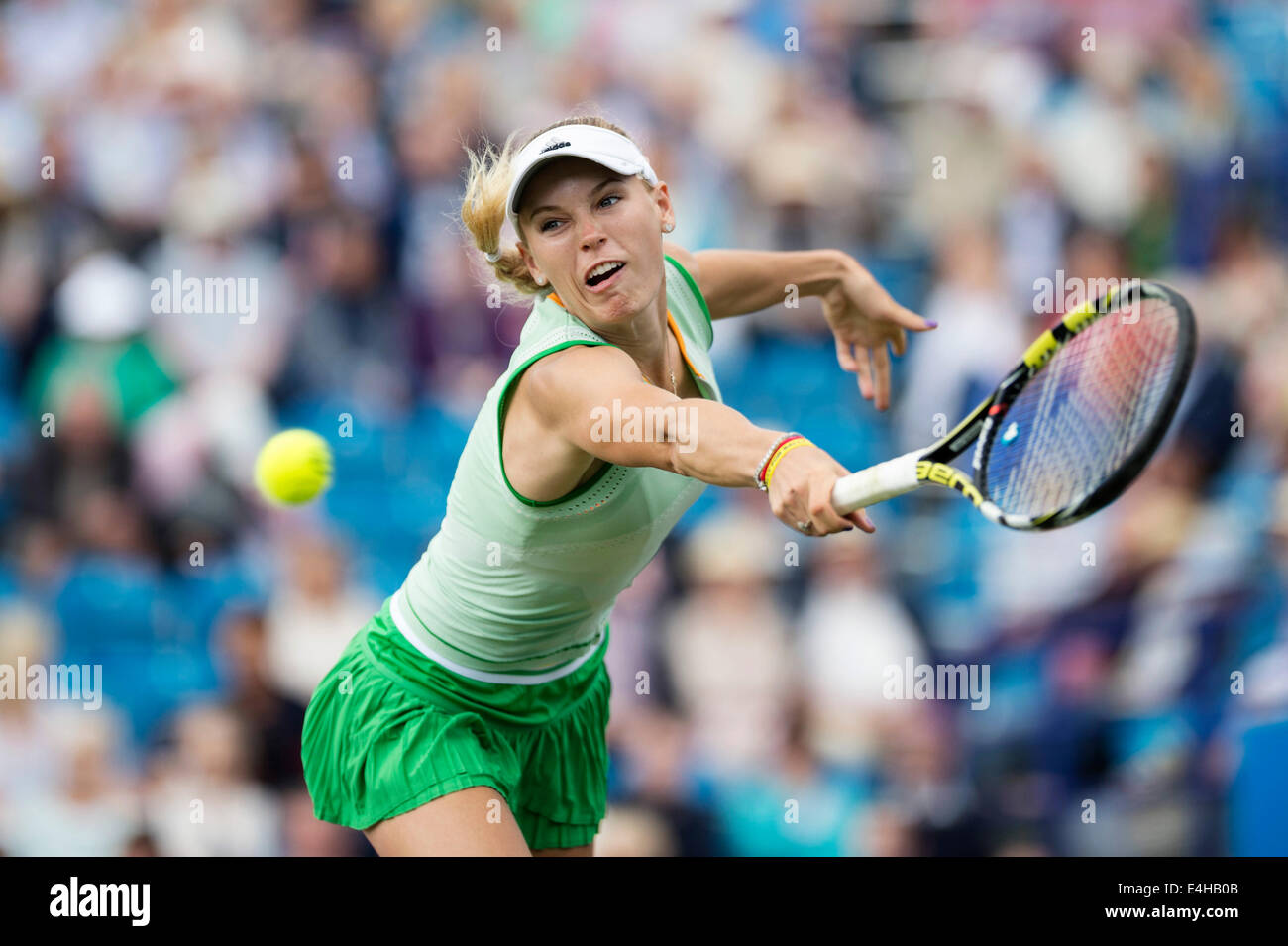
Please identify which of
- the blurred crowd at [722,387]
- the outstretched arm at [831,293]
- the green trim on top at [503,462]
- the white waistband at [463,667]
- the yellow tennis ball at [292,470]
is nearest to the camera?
the green trim on top at [503,462]

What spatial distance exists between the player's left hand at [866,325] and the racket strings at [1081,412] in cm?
87

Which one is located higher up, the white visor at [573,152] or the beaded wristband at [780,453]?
the white visor at [573,152]

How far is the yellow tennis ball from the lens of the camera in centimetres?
395

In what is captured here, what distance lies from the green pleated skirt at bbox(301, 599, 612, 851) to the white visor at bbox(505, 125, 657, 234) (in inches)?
38.4

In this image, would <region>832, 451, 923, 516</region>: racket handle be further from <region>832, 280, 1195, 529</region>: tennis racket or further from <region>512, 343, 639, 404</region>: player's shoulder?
<region>512, 343, 639, 404</region>: player's shoulder

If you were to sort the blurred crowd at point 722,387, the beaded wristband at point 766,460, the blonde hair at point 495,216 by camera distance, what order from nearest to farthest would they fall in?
1. the beaded wristband at point 766,460
2. the blonde hair at point 495,216
3. the blurred crowd at point 722,387

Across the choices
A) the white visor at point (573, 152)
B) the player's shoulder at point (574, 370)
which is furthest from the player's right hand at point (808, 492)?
the white visor at point (573, 152)

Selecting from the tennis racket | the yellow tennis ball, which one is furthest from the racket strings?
the yellow tennis ball

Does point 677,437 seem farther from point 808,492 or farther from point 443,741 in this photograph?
point 443,741

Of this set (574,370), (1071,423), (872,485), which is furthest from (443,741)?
(1071,423)

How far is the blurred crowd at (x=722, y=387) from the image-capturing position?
490 cm

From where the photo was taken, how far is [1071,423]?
2.59m

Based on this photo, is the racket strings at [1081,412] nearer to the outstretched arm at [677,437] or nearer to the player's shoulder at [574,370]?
the outstretched arm at [677,437]

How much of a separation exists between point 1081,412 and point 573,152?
100 centimetres
